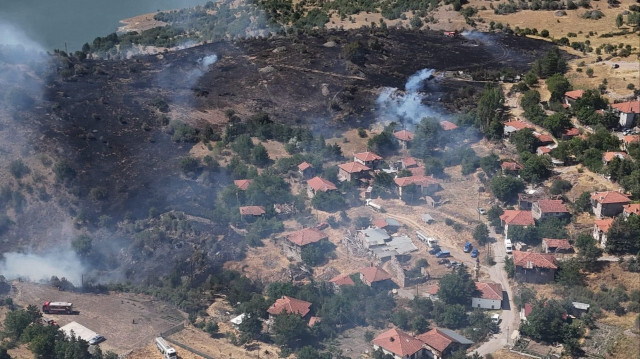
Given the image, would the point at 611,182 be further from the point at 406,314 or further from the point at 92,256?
the point at 92,256

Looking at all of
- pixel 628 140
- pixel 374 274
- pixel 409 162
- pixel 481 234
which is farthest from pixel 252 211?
pixel 628 140

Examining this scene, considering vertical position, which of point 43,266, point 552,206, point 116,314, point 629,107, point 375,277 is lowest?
point 116,314

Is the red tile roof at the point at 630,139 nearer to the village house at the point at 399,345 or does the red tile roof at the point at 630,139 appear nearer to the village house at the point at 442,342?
the village house at the point at 442,342

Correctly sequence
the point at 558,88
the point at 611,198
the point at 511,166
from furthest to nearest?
the point at 558,88 < the point at 511,166 < the point at 611,198

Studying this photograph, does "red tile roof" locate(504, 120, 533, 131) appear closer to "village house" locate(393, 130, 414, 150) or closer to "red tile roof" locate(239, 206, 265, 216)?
"village house" locate(393, 130, 414, 150)

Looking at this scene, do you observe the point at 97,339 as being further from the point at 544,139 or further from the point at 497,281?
the point at 544,139

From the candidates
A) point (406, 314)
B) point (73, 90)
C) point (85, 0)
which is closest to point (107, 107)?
point (73, 90)
